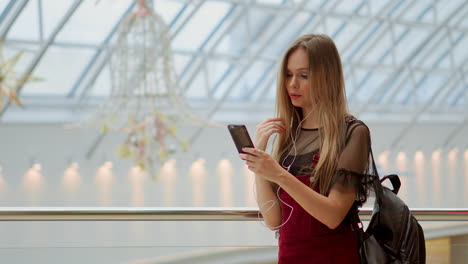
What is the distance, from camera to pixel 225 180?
14727 mm

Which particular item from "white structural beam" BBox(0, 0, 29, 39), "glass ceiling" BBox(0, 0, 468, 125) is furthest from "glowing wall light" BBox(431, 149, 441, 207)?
"white structural beam" BBox(0, 0, 29, 39)

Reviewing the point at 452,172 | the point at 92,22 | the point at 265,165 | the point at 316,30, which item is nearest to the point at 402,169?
the point at 452,172

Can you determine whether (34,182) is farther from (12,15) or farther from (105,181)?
(12,15)

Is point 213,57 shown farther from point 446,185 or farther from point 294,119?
point 294,119

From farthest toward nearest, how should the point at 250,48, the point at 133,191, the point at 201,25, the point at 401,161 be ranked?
the point at 401,161, the point at 133,191, the point at 250,48, the point at 201,25

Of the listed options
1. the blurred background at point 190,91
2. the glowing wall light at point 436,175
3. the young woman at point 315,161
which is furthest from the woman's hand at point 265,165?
the glowing wall light at point 436,175

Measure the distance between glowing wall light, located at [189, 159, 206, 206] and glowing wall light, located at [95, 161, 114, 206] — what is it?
6.26ft

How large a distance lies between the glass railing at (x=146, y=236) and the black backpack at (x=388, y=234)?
0.65m

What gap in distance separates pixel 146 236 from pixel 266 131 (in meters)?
0.86

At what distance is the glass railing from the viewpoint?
2.53 m

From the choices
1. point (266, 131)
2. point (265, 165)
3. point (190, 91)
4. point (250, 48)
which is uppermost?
point (250, 48)

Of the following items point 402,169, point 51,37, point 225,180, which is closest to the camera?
point 51,37

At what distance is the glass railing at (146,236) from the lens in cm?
253

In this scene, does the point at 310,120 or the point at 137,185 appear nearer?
the point at 310,120
